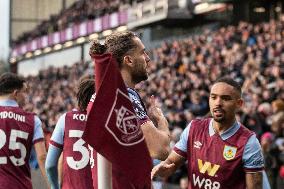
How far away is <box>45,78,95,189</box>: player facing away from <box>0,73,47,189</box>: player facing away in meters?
0.16

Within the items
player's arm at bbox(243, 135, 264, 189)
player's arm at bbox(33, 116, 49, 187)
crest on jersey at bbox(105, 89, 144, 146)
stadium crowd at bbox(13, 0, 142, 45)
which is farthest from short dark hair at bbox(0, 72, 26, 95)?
stadium crowd at bbox(13, 0, 142, 45)

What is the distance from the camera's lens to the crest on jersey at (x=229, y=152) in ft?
16.3

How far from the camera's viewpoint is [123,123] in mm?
3152

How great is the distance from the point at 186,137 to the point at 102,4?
39.0 meters

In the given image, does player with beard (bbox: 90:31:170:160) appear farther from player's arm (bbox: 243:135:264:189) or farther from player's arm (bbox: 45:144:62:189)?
player's arm (bbox: 45:144:62:189)

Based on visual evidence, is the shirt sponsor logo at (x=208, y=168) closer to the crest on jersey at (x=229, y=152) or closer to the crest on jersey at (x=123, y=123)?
the crest on jersey at (x=229, y=152)

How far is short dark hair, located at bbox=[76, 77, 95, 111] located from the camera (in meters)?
5.59

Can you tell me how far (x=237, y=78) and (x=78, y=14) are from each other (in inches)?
1379

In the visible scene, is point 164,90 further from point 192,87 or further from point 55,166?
point 55,166

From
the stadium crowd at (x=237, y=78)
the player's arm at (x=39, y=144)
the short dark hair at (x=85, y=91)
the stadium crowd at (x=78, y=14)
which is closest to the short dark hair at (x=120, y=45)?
the short dark hair at (x=85, y=91)

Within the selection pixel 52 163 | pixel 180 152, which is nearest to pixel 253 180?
pixel 180 152

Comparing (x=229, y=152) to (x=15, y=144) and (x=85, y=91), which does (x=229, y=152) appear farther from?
(x=15, y=144)

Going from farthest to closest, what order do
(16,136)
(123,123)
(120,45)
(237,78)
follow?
(237,78), (16,136), (120,45), (123,123)

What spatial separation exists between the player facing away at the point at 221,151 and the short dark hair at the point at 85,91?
876 mm
